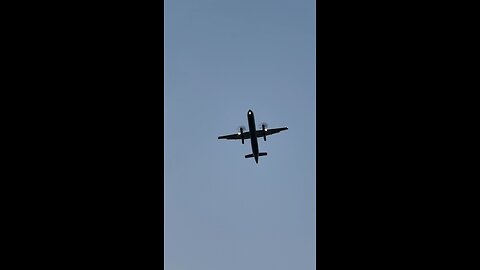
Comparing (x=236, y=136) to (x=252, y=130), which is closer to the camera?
(x=252, y=130)

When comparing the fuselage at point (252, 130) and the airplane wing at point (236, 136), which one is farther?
the airplane wing at point (236, 136)

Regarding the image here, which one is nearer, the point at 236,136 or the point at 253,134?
the point at 253,134

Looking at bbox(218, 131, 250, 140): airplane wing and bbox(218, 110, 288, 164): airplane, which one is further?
bbox(218, 131, 250, 140): airplane wing

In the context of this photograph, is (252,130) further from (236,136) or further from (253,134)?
(236,136)

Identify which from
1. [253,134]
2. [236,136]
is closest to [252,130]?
[253,134]

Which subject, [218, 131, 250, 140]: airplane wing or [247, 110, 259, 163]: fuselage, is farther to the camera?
[218, 131, 250, 140]: airplane wing

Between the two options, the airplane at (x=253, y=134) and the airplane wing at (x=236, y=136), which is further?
the airplane wing at (x=236, y=136)

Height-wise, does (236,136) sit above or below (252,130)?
below
